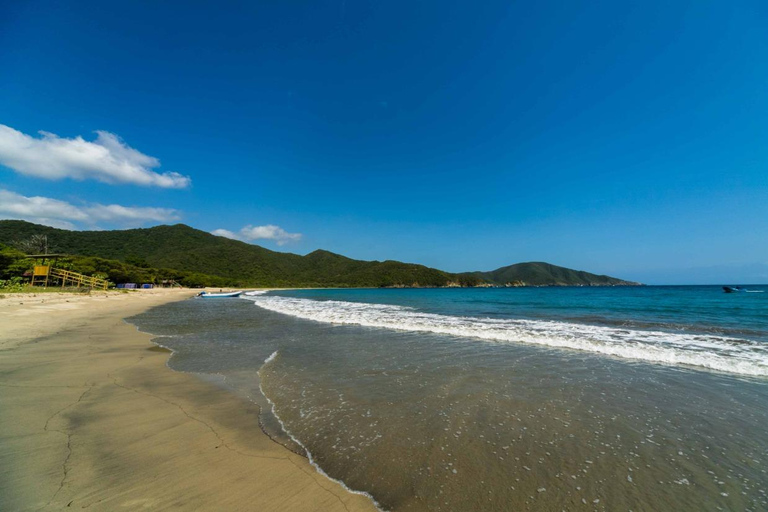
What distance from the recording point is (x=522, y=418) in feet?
16.1

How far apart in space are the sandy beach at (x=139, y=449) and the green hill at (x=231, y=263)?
245ft

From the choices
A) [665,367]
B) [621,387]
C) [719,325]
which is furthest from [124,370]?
[719,325]

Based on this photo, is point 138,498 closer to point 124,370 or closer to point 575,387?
point 124,370

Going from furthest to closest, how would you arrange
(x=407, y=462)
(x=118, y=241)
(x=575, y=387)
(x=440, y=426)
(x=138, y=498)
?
(x=118, y=241), (x=575, y=387), (x=440, y=426), (x=407, y=462), (x=138, y=498)

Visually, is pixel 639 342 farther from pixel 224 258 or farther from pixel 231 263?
pixel 224 258

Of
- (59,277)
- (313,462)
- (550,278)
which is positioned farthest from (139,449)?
(550,278)

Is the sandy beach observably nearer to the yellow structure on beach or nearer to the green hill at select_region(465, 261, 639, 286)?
→ the yellow structure on beach

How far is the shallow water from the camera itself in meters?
3.16

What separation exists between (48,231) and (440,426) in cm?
14417

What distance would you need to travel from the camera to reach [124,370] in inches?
294

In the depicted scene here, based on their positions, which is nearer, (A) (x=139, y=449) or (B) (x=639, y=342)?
(A) (x=139, y=449)

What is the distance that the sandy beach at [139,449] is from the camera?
2.88m

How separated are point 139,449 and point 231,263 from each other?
13193cm

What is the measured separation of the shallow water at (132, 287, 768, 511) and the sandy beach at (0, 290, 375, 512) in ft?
1.70
